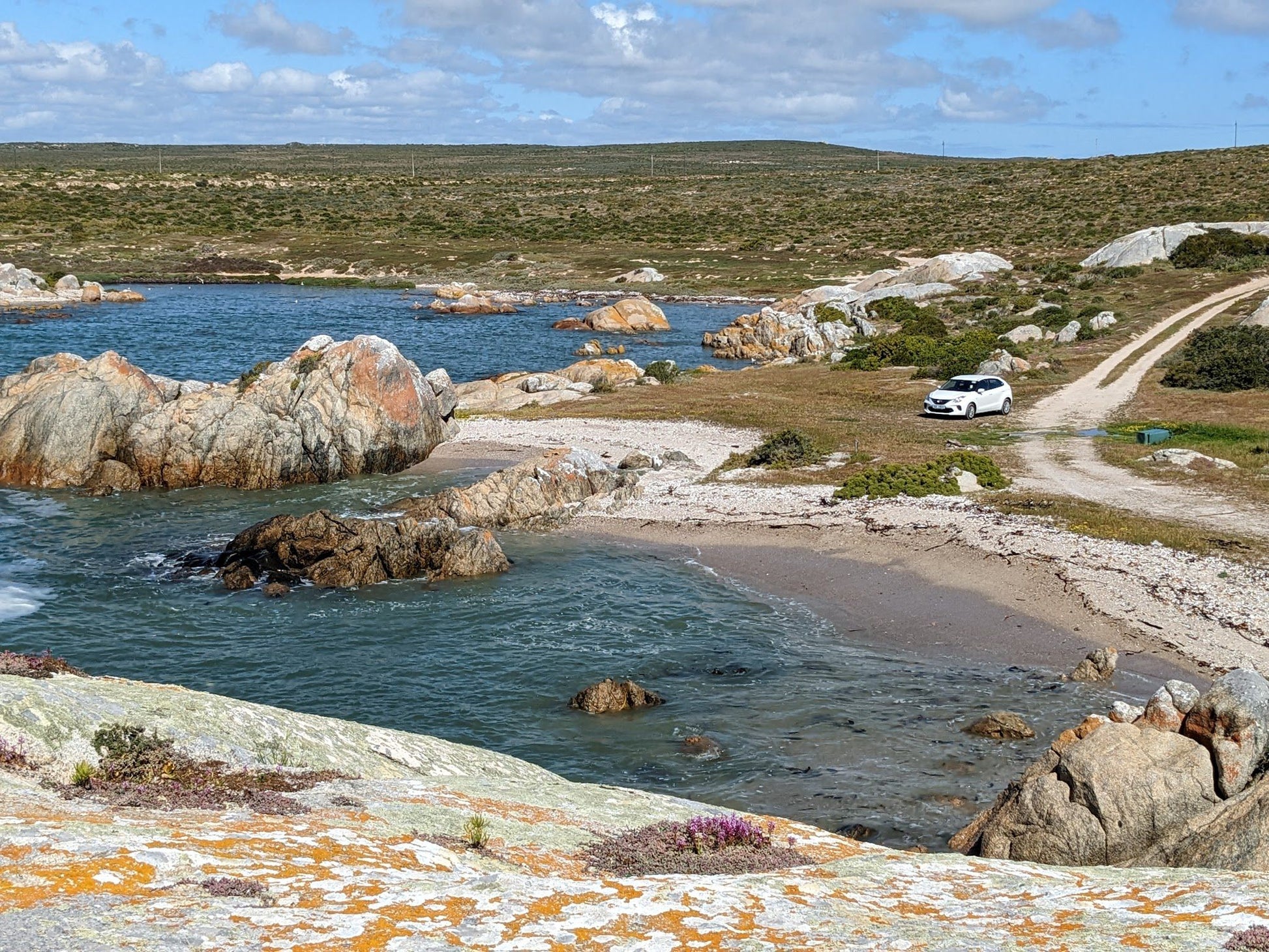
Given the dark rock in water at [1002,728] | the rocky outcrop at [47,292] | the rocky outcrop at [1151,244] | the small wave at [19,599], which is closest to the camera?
the dark rock in water at [1002,728]

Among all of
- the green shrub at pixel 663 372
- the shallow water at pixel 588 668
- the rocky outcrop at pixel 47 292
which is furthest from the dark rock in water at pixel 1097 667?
the rocky outcrop at pixel 47 292

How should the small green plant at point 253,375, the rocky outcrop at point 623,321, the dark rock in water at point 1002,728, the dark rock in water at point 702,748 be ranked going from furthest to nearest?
the rocky outcrop at point 623,321, the small green plant at point 253,375, the dark rock in water at point 1002,728, the dark rock in water at point 702,748

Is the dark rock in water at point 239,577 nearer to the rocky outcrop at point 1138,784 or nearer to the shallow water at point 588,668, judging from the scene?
the shallow water at point 588,668

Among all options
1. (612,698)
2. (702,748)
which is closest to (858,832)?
(702,748)

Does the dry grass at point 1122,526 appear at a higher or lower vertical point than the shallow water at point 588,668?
higher

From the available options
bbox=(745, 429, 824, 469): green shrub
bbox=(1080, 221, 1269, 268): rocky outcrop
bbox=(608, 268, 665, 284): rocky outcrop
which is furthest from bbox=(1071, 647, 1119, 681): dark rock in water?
bbox=(608, 268, 665, 284): rocky outcrop

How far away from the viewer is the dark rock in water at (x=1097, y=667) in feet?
77.5

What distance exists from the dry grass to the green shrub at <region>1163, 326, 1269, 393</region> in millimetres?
21491

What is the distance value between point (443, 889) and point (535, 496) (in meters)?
29.2

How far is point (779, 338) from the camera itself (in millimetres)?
76375

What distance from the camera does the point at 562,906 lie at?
8.51 meters

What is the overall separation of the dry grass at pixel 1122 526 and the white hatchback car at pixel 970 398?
42.1ft

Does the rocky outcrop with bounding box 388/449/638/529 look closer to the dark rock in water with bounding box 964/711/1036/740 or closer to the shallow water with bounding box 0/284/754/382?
the dark rock in water with bounding box 964/711/1036/740

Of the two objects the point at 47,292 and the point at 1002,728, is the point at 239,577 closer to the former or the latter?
the point at 1002,728
